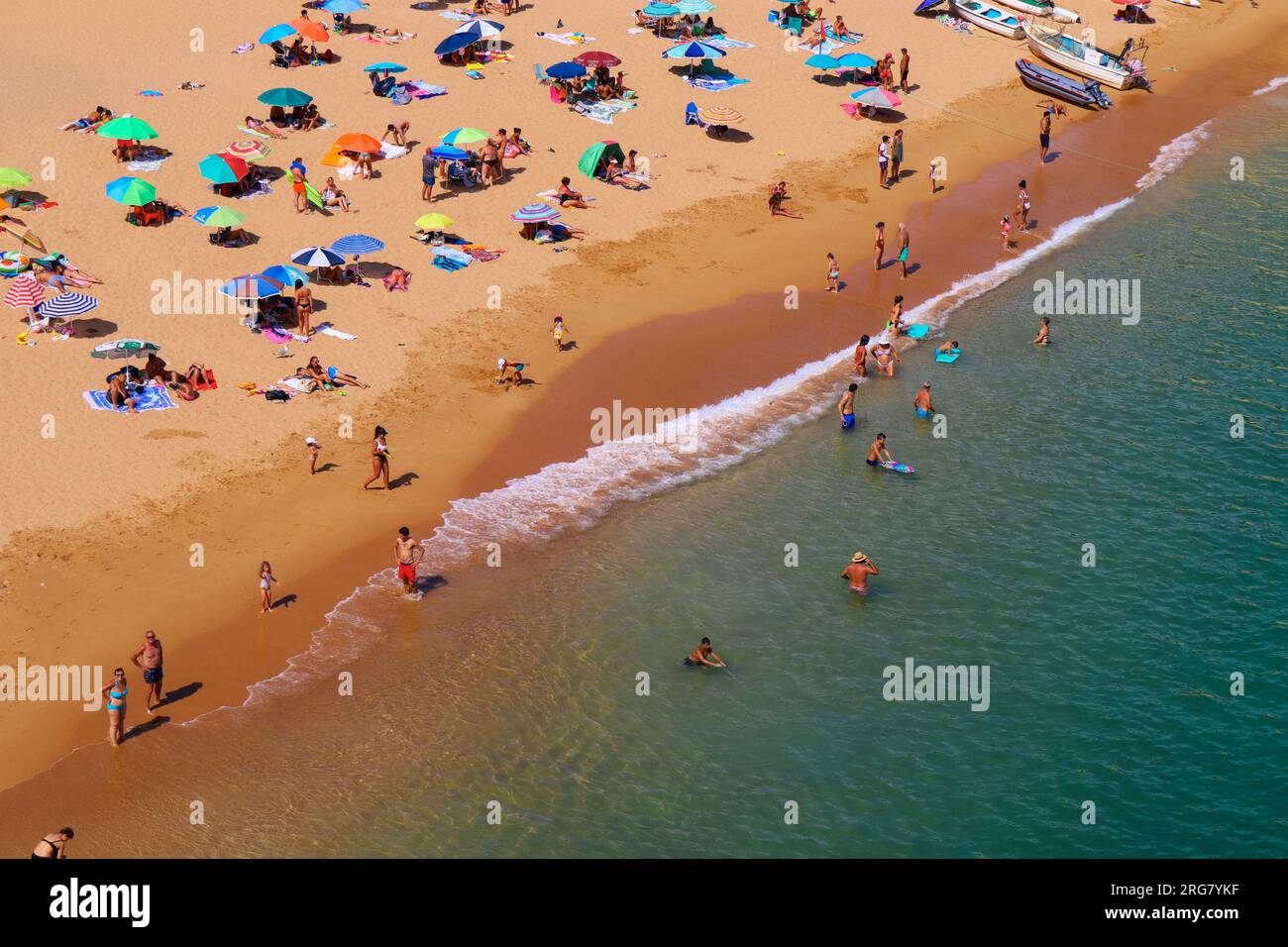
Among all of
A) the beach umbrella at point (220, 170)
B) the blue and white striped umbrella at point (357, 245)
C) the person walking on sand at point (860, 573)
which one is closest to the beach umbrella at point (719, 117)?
the blue and white striped umbrella at point (357, 245)

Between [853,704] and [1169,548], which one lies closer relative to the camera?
[853,704]

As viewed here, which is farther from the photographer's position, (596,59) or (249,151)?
(596,59)

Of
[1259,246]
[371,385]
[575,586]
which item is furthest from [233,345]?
[1259,246]

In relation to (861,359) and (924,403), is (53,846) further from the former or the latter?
(861,359)

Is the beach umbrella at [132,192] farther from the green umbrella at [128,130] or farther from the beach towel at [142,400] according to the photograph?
the beach towel at [142,400]

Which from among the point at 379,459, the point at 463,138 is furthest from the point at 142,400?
the point at 463,138

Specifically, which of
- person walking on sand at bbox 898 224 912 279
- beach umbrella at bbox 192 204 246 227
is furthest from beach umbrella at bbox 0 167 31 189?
person walking on sand at bbox 898 224 912 279

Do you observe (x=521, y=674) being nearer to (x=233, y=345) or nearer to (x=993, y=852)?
(x=993, y=852)
